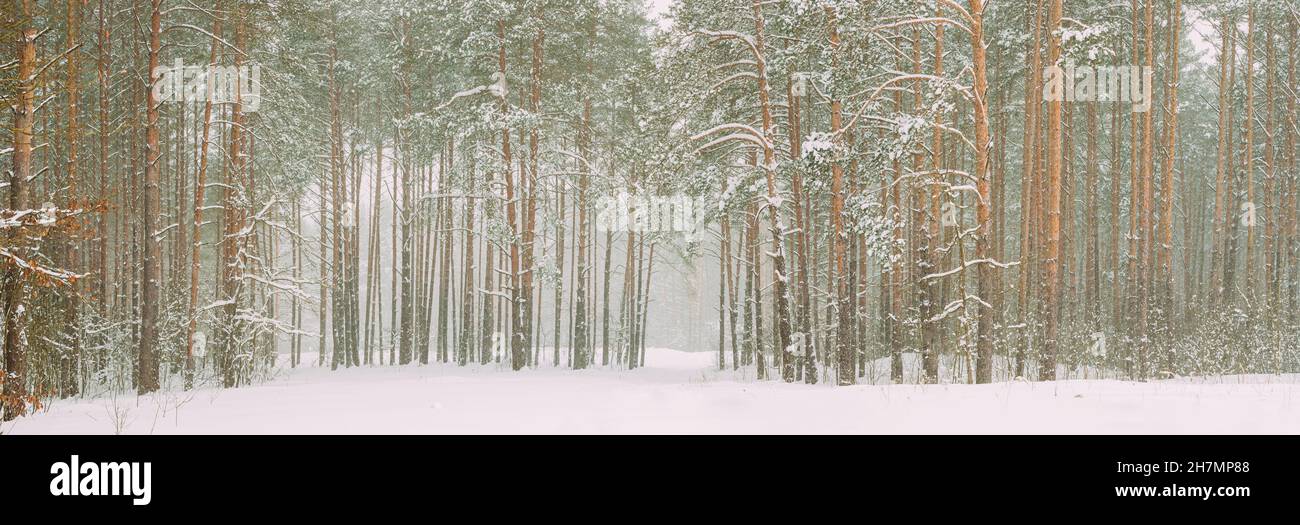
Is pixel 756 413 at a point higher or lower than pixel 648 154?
lower

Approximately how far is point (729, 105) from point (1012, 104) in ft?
33.9

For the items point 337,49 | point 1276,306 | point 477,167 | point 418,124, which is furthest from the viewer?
point 337,49

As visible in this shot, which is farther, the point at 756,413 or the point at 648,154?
the point at 648,154

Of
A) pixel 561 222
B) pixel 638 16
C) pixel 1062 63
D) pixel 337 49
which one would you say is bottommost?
pixel 561 222

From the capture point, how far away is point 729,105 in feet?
45.3

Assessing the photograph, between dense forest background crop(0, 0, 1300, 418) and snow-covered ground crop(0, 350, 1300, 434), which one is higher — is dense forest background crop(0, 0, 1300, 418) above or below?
above

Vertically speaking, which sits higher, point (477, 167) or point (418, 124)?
point (418, 124)

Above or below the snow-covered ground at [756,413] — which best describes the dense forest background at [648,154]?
above

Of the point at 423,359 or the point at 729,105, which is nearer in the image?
the point at 729,105

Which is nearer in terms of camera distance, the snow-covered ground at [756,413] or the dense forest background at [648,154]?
the snow-covered ground at [756,413]

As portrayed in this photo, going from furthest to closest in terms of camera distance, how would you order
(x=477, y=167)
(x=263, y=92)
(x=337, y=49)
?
1. (x=337, y=49)
2. (x=477, y=167)
3. (x=263, y=92)

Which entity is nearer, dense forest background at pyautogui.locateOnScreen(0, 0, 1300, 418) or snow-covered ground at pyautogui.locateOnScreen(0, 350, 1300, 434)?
snow-covered ground at pyautogui.locateOnScreen(0, 350, 1300, 434)
